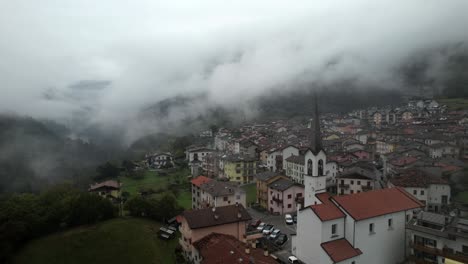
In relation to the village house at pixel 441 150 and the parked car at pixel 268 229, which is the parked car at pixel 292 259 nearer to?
the parked car at pixel 268 229

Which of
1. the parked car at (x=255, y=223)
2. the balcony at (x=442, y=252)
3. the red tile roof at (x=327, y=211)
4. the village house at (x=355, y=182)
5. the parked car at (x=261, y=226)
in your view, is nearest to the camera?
the balcony at (x=442, y=252)

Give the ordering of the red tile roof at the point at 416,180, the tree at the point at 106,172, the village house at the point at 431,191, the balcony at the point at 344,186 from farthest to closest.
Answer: the tree at the point at 106,172, the balcony at the point at 344,186, the red tile roof at the point at 416,180, the village house at the point at 431,191

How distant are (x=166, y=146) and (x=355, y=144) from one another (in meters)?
56.0

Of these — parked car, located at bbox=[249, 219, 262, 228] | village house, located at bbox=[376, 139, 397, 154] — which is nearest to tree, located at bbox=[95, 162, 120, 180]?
parked car, located at bbox=[249, 219, 262, 228]

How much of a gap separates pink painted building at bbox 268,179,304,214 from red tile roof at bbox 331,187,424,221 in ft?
52.6

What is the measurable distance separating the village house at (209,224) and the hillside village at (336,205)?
0.09 m

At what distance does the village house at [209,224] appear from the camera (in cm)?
2919

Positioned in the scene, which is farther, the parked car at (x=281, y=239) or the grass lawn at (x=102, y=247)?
the parked car at (x=281, y=239)

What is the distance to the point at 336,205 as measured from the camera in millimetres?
27156

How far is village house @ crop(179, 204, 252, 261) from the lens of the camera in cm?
2919

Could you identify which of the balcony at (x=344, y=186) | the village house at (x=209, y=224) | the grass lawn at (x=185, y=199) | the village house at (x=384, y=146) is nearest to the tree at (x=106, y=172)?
the grass lawn at (x=185, y=199)

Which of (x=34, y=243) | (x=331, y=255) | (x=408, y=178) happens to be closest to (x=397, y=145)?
(x=408, y=178)

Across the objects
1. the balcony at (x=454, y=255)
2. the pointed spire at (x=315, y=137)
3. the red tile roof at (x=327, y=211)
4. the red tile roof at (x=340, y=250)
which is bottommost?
the red tile roof at (x=340, y=250)

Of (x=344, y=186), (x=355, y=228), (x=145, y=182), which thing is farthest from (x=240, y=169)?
(x=355, y=228)
